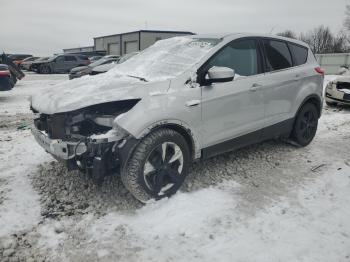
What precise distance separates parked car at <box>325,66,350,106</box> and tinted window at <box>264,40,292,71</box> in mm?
4885

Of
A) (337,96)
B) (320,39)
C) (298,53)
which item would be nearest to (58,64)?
(337,96)

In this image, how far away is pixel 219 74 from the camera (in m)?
3.62

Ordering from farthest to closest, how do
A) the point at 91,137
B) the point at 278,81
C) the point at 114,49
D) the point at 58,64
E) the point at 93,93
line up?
the point at 114,49
the point at 58,64
the point at 278,81
the point at 93,93
the point at 91,137

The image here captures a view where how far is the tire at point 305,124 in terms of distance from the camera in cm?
528

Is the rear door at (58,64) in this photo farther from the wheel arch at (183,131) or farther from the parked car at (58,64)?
the wheel arch at (183,131)

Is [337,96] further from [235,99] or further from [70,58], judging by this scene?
[70,58]

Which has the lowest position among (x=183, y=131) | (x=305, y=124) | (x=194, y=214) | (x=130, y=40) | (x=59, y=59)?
(x=194, y=214)

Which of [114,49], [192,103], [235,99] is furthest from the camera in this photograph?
[114,49]

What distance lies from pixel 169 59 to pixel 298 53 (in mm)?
2352

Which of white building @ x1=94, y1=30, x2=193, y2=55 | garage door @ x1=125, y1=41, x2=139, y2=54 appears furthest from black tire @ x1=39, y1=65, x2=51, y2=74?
garage door @ x1=125, y1=41, x2=139, y2=54

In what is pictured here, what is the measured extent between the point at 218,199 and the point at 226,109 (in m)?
1.07

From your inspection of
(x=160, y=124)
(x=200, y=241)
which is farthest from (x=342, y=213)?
(x=160, y=124)

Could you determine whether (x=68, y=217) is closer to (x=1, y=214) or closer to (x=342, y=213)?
(x=1, y=214)

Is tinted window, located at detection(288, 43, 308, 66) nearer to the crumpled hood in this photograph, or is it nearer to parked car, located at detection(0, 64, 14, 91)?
the crumpled hood
